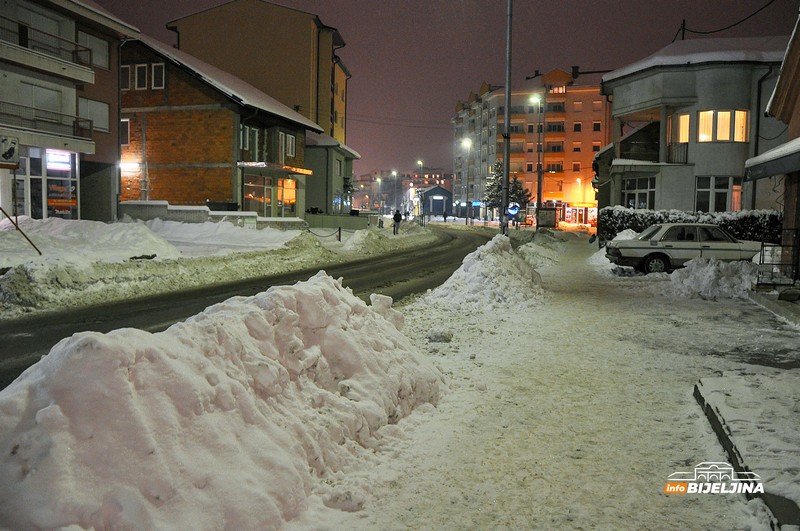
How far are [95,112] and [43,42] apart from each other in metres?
3.97

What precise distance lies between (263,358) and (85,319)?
304 inches

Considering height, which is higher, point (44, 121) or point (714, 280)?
point (44, 121)

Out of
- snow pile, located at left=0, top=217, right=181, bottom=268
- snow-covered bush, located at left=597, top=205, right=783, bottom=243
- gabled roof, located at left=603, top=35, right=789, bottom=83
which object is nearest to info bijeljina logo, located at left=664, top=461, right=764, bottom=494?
snow pile, located at left=0, top=217, right=181, bottom=268

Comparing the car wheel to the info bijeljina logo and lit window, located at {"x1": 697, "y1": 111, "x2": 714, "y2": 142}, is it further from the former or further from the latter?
lit window, located at {"x1": 697, "y1": 111, "x2": 714, "y2": 142}

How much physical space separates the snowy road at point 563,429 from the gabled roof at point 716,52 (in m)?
24.5

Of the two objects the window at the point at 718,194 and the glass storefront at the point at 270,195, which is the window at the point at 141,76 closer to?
the glass storefront at the point at 270,195

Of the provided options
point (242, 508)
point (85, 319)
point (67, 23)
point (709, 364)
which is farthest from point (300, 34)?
point (242, 508)

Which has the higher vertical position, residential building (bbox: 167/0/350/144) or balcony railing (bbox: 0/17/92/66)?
residential building (bbox: 167/0/350/144)

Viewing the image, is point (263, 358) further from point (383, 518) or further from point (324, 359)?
point (383, 518)

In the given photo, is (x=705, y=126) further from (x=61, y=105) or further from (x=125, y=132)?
(x=125, y=132)

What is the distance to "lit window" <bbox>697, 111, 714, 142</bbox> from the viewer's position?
31500 mm

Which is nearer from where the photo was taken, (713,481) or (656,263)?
(713,481)

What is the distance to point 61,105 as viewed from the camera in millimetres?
26562

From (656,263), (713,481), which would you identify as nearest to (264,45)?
(656,263)
